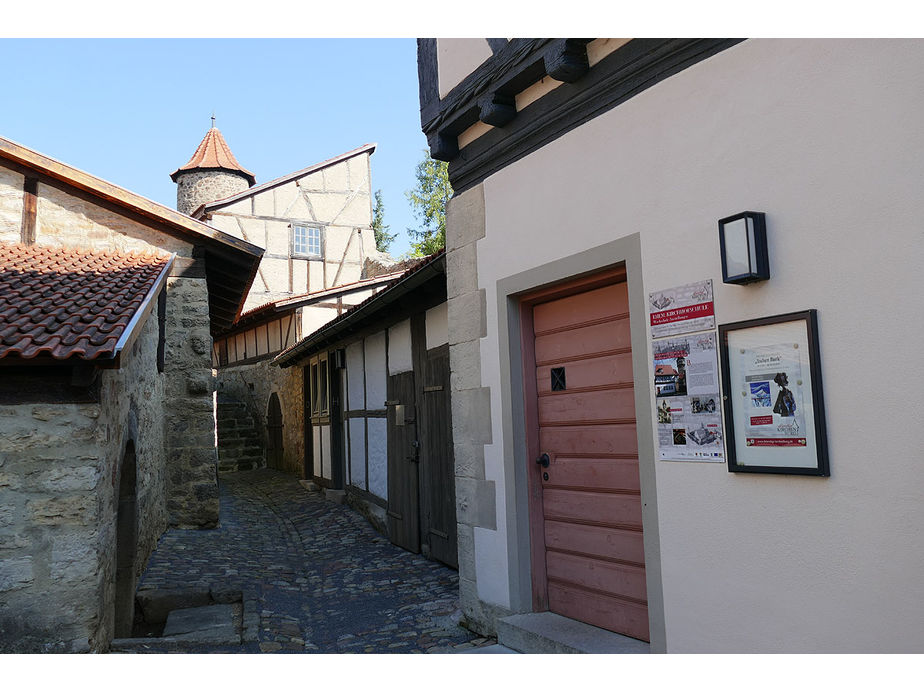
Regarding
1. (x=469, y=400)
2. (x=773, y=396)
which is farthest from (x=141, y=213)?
(x=773, y=396)

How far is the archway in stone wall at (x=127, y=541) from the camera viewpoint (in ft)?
A: 19.2

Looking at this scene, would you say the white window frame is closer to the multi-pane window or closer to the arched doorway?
the multi-pane window

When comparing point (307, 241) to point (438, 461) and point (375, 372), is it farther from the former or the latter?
point (438, 461)

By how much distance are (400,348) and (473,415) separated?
397 cm

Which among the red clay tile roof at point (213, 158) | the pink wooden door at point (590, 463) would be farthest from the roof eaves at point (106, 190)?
the red clay tile roof at point (213, 158)

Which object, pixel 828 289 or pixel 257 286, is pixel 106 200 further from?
pixel 257 286

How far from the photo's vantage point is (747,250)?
9.19 feet

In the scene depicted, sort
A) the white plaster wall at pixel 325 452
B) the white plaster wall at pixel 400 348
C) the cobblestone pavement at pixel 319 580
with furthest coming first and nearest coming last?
1. the white plaster wall at pixel 325 452
2. the white plaster wall at pixel 400 348
3. the cobblestone pavement at pixel 319 580

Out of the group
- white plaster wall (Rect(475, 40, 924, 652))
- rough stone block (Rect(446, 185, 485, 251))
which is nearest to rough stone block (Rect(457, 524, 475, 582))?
white plaster wall (Rect(475, 40, 924, 652))

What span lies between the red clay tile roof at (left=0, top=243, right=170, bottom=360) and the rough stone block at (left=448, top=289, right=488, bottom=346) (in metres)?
2.15

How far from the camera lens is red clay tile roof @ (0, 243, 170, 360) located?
13.7 feet

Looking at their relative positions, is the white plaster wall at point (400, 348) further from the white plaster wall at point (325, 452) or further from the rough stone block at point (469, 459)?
the white plaster wall at point (325, 452)

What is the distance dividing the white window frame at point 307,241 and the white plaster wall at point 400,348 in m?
11.3
